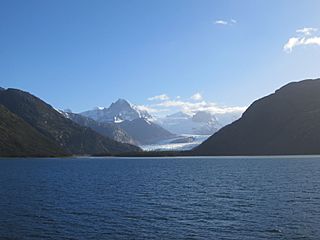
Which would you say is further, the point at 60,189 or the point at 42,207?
the point at 60,189

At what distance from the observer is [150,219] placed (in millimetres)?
67500

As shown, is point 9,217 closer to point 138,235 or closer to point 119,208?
point 119,208

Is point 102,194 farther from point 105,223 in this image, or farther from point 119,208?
point 105,223

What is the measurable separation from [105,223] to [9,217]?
16.3m

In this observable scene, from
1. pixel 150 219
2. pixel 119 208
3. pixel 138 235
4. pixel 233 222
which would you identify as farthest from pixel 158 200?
pixel 138 235

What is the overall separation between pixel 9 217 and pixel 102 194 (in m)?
35.1

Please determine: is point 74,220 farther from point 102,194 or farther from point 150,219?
point 102,194

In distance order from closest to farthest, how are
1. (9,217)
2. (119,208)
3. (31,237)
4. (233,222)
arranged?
(31,237) → (233,222) → (9,217) → (119,208)

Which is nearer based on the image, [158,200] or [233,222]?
[233,222]

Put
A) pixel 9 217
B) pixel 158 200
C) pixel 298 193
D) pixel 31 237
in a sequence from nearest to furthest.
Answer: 1. pixel 31 237
2. pixel 9 217
3. pixel 158 200
4. pixel 298 193

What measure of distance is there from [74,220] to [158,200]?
26485 mm

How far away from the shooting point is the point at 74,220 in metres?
66.8

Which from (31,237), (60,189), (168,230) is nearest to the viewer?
(31,237)

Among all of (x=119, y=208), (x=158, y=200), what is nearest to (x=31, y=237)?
(x=119, y=208)
